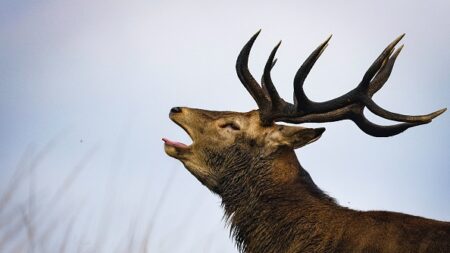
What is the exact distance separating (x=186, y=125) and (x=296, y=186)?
107 cm

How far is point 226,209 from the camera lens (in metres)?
6.12

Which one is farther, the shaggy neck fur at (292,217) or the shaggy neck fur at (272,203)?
the shaggy neck fur at (272,203)

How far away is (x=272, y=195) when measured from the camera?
5.94 meters

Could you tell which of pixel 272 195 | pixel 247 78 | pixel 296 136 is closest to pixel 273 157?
pixel 296 136

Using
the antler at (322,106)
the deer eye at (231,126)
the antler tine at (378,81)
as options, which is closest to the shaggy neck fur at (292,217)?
the deer eye at (231,126)

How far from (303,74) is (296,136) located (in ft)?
1.63

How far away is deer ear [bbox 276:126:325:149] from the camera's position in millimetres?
6168

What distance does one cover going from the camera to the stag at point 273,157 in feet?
18.2

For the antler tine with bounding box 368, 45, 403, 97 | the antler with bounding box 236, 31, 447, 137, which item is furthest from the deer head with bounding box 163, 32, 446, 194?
the antler tine with bounding box 368, 45, 403, 97

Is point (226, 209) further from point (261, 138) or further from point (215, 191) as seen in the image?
point (261, 138)

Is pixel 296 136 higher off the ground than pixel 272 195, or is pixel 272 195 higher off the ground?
pixel 296 136

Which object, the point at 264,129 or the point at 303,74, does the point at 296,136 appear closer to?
the point at 264,129

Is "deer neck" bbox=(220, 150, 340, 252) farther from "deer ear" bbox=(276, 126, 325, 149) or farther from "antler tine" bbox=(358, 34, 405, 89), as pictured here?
"antler tine" bbox=(358, 34, 405, 89)

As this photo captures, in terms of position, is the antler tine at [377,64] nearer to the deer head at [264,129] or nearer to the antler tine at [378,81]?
the deer head at [264,129]
